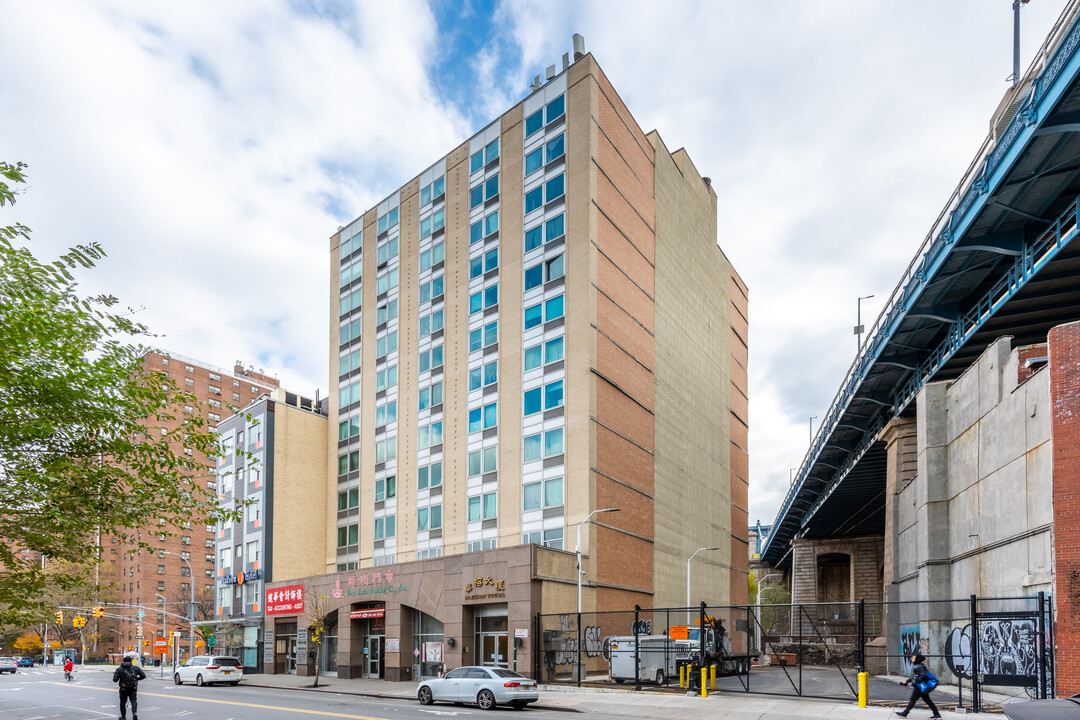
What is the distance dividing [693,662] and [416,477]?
26.0m

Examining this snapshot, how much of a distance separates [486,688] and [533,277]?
27614 millimetres

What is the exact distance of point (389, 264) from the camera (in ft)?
204

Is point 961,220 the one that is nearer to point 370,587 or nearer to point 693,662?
point 693,662

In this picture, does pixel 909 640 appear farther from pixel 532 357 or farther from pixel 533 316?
pixel 533 316

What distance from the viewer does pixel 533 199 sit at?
170 feet

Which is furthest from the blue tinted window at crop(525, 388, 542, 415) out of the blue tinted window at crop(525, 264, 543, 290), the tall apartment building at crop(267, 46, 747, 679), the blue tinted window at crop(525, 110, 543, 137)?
the blue tinted window at crop(525, 110, 543, 137)

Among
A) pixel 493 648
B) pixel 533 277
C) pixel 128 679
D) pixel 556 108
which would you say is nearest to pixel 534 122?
pixel 556 108

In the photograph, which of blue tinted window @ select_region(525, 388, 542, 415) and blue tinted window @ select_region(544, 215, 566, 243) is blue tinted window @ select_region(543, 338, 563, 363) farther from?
blue tinted window @ select_region(544, 215, 566, 243)

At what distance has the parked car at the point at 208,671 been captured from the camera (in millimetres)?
45406

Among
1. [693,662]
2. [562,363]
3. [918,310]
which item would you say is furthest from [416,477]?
[918,310]

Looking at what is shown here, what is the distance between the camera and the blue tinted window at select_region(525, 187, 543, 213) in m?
51.6

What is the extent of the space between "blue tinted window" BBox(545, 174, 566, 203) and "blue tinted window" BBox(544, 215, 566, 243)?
1.37 metres

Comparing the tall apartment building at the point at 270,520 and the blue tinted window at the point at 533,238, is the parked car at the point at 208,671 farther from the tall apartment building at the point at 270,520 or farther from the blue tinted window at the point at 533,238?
the blue tinted window at the point at 533,238

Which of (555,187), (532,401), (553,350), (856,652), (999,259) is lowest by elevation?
(856,652)
